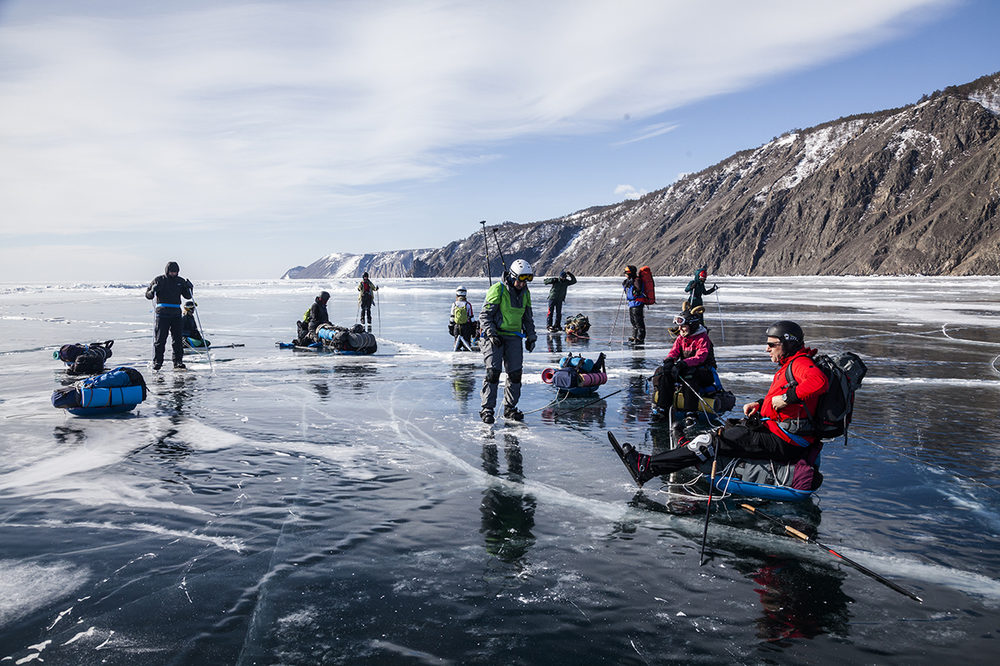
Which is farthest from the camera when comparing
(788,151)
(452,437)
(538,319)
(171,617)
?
(788,151)

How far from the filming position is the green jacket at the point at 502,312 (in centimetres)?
908

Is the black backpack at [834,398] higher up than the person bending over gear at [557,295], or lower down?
lower down

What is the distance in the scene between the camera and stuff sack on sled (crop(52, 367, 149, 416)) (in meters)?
9.53

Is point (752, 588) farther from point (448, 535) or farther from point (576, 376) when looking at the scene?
point (576, 376)

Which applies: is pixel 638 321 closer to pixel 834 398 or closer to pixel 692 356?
pixel 692 356

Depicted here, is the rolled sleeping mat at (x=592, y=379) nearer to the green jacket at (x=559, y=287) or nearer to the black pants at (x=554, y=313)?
the green jacket at (x=559, y=287)

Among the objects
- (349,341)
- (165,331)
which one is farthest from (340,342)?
(165,331)

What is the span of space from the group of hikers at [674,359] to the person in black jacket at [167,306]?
0.02m

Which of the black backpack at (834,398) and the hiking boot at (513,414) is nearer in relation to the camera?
the black backpack at (834,398)

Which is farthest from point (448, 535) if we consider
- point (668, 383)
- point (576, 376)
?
point (576, 376)

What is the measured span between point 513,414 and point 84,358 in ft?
30.4

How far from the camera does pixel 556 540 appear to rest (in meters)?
5.08

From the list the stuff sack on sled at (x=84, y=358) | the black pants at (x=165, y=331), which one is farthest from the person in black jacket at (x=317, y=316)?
the stuff sack on sled at (x=84, y=358)

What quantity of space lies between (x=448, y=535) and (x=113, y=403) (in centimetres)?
697
